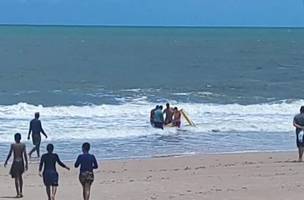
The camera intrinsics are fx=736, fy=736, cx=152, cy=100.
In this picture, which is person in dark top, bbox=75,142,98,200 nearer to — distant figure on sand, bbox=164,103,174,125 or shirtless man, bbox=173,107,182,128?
distant figure on sand, bbox=164,103,174,125

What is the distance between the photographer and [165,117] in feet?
84.5

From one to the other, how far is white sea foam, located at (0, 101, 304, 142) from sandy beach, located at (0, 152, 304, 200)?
536cm

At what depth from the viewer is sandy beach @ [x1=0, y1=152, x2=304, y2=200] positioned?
14.1 meters

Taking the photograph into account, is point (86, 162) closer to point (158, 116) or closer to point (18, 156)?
point (18, 156)

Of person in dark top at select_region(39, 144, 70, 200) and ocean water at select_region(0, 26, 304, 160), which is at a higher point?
ocean water at select_region(0, 26, 304, 160)

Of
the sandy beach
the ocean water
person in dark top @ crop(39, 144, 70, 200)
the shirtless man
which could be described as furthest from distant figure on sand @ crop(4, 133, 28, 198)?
the shirtless man

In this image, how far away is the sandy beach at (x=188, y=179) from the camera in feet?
46.3

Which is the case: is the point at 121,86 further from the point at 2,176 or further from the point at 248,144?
the point at 2,176

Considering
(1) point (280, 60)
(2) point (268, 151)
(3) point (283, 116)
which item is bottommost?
(2) point (268, 151)

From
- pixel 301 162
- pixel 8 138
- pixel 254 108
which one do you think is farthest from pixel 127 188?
pixel 254 108

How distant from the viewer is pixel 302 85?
49094 mm

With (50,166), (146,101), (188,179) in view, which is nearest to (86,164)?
(50,166)

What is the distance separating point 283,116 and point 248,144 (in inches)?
334

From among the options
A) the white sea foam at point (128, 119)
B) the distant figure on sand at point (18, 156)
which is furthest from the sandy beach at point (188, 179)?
the white sea foam at point (128, 119)
